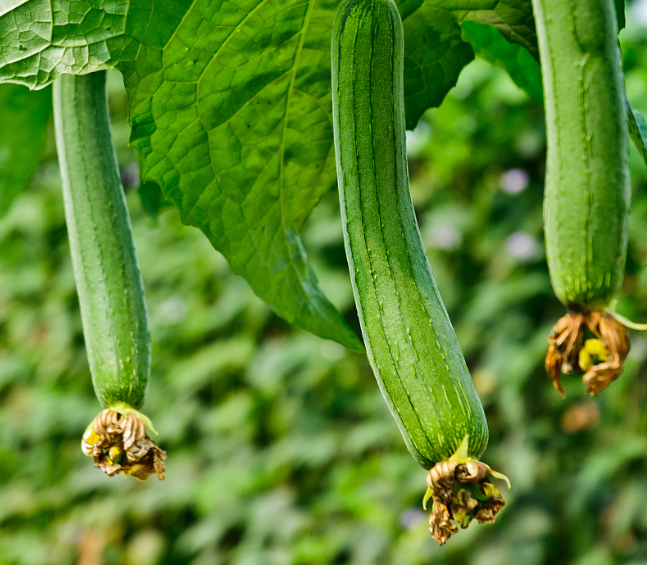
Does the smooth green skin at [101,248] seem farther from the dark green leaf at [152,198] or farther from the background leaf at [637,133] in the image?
the background leaf at [637,133]

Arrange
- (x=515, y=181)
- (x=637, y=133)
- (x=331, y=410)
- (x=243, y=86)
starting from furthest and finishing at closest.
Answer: (x=331, y=410) < (x=515, y=181) < (x=243, y=86) < (x=637, y=133)

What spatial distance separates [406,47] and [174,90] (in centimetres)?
21

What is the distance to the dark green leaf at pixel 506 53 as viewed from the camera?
67 centimetres

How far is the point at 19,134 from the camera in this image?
0.80m

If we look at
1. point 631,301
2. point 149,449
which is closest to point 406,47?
point 149,449

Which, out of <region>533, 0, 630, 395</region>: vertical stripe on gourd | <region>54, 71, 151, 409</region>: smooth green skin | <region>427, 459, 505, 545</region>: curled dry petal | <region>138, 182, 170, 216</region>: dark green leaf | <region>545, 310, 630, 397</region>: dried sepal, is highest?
<region>138, 182, 170, 216</region>: dark green leaf

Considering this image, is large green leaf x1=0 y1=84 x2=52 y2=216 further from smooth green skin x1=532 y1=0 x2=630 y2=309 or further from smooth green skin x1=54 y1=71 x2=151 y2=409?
smooth green skin x1=532 y1=0 x2=630 y2=309

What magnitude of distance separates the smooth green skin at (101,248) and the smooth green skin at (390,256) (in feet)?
0.68

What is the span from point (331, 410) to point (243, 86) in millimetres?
1657

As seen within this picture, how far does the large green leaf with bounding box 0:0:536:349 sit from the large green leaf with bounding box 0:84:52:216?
29cm

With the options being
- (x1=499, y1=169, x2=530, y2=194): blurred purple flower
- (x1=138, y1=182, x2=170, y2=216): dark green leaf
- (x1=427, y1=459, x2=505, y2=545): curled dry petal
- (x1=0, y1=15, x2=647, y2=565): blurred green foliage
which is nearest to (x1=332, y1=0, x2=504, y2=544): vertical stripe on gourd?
(x1=427, y1=459, x2=505, y2=545): curled dry petal

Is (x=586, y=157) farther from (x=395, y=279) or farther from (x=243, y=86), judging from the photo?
(x=243, y=86)

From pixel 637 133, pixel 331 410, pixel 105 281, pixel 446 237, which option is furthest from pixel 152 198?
pixel 331 410

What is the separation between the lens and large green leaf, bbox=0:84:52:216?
78cm
